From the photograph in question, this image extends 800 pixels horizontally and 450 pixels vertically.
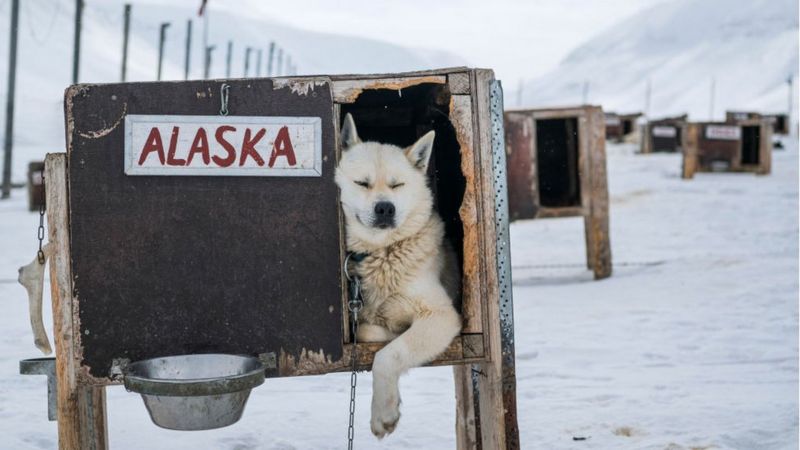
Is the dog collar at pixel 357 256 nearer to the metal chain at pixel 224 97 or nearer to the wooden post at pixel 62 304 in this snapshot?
the metal chain at pixel 224 97

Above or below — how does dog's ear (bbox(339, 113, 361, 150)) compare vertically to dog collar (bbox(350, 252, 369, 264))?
above

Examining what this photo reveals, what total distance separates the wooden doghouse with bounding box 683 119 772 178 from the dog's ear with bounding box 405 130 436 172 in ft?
44.8

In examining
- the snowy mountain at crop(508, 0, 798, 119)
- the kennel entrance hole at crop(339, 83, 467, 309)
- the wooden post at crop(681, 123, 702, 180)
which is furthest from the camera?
the snowy mountain at crop(508, 0, 798, 119)

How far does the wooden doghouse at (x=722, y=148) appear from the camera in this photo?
1581 centimetres

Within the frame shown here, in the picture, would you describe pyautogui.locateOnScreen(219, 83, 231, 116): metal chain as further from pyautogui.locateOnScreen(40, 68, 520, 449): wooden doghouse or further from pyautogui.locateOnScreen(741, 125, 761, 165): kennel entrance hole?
pyautogui.locateOnScreen(741, 125, 761, 165): kennel entrance hole

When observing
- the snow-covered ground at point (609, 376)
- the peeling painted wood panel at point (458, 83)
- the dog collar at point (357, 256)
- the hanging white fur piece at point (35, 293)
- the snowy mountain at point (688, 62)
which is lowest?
the snow-covered ground at point (609, 376)

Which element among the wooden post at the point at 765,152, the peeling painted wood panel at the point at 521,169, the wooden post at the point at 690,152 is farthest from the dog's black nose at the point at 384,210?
the wooden post at the point at 765,152

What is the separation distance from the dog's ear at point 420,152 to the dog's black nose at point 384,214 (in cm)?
31

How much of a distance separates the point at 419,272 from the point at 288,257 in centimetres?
54

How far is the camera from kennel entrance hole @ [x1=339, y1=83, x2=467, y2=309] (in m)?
3.59

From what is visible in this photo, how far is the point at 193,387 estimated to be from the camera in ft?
7.63

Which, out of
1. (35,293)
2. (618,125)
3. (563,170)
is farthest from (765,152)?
(35,293)

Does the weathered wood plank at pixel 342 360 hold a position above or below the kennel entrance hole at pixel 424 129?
below

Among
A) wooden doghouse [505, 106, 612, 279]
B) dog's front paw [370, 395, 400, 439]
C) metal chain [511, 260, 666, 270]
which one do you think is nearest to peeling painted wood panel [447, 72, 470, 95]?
dog's front paw [370, 395, 400, 439]
